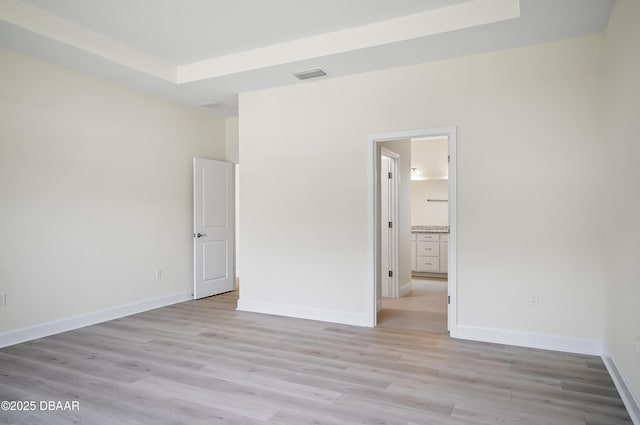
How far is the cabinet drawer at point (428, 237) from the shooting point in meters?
8.11

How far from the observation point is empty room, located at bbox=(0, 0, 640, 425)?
9.08ft

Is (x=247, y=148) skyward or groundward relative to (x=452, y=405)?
skyward

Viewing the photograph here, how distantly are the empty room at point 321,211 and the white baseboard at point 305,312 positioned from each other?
0.09 ft

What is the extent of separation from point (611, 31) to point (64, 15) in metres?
4.62

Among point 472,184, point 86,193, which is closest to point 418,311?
point 472,184

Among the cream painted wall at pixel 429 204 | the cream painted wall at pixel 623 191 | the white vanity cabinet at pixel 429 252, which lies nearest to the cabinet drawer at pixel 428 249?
the white vanity cabinet at pixel 429 252

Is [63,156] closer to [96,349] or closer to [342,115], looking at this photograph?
[96,349]

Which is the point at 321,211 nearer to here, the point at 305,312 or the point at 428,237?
the point at 305,312

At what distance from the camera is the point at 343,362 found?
3379 millimetres

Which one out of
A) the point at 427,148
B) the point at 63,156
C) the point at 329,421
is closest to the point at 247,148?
the point at 63,156

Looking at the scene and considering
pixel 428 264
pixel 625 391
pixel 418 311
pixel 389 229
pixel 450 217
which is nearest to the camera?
pixel 625 391

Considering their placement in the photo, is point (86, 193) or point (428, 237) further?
point (428, 237)

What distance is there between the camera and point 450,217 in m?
4.08

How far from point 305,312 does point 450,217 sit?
201 cm
